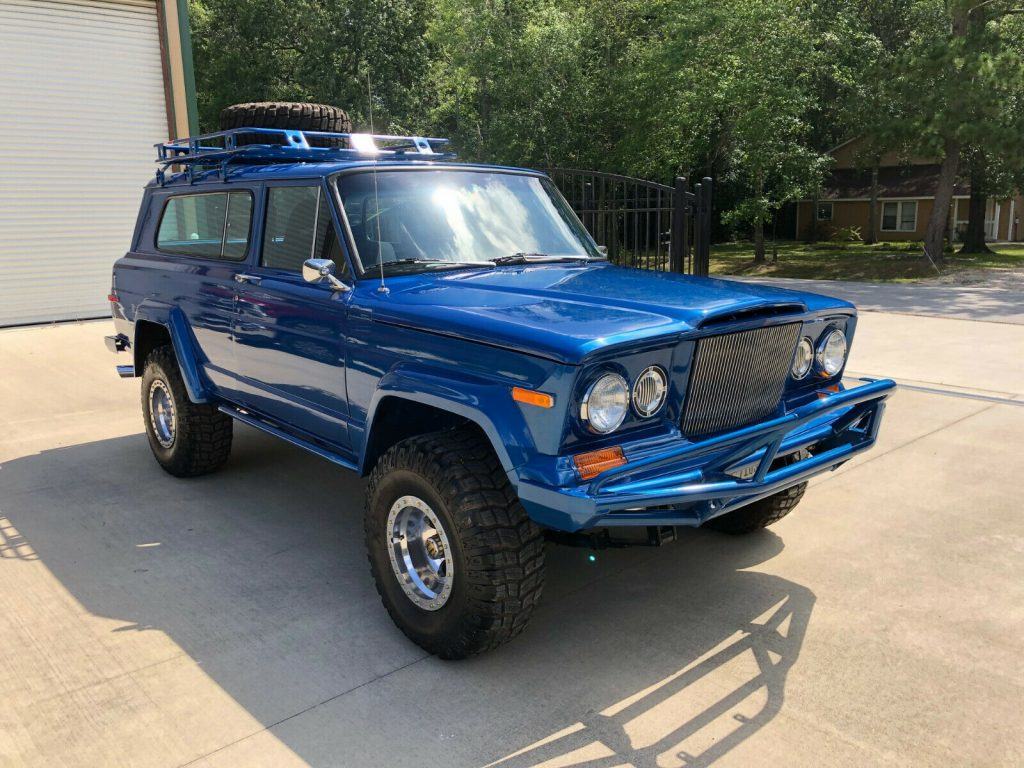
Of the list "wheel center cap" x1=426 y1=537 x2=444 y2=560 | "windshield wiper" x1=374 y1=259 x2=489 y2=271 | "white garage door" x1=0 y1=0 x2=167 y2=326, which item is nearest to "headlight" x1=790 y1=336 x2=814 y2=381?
"windshield wiper" x1=374 y1=259 x2=489 y2=271

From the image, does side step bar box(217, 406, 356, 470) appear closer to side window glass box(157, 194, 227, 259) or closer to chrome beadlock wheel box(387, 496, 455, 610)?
chrome beadlock wheel box(387, 496, 455, 610)

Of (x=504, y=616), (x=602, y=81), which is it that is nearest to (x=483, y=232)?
(x=504, y=616)

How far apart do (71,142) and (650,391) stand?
1379 centimetres

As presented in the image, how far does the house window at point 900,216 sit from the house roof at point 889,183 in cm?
85

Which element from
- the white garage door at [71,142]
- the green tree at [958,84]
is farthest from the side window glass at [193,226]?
the green tree at [958,84]

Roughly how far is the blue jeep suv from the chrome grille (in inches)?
0.5

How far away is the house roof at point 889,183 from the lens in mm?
37594

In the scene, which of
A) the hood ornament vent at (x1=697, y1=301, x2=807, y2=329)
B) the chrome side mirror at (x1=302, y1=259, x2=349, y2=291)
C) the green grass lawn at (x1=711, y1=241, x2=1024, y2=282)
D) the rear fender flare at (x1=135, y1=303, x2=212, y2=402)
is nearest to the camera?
the hood ornament vent at (x1=697, y1=301, x2=807, y2=329)

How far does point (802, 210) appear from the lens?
138 feet

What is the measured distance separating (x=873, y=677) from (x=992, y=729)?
0.44 m

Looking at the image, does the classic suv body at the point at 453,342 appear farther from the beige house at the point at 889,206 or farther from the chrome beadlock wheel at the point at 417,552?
the beige house at the point at 889,206

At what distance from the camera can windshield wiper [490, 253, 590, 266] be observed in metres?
4.32

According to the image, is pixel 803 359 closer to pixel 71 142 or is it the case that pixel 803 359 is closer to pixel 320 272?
pixel 320 272

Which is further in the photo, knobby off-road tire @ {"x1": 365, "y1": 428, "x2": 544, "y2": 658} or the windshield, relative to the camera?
the windshield
